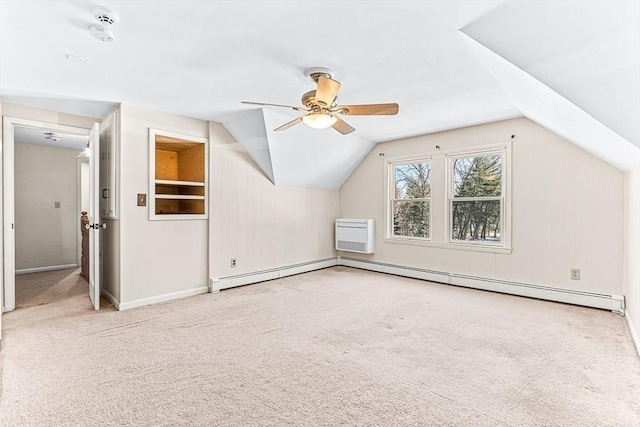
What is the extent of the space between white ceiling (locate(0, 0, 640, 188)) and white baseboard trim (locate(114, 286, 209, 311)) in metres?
2.21

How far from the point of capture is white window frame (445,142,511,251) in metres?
4.29

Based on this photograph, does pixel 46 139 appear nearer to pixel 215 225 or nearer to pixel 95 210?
pixel 95 210

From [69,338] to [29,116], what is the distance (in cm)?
251

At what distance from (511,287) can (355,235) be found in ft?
8.41

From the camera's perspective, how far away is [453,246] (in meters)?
4.81

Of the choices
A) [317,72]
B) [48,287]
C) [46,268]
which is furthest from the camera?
[46,268]

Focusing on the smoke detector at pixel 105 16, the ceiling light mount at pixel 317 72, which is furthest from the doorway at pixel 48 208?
the ceiling light mount at pixel 317 72

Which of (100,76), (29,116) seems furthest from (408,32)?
(29,116)

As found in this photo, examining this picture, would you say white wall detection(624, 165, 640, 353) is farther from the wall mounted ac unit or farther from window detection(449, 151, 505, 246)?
the wall mounted ac unit

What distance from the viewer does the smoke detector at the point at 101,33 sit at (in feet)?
6.78

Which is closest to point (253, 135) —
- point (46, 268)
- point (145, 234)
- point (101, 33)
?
point (145, 234)

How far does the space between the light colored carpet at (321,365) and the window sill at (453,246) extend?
2.64 feet

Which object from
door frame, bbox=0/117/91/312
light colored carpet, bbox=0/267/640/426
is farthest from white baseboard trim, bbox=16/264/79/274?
light colored carpet, bbox=0/267/640/426

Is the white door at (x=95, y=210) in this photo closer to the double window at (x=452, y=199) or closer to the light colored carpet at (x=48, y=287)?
the light colored carpet at (x=48, y=287)
